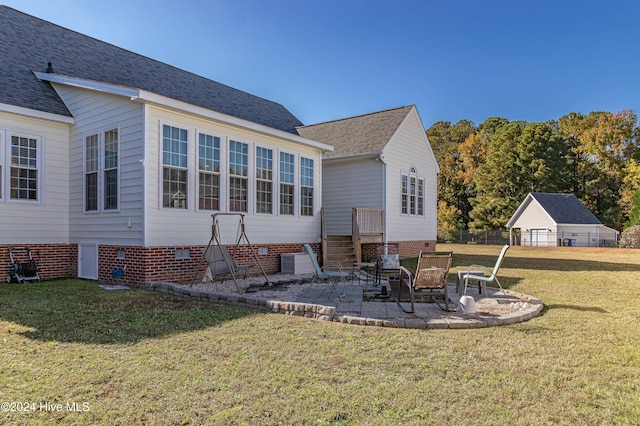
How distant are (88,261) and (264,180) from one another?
4977 mm

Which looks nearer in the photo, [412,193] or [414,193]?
[412,193]

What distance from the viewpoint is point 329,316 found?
6.23 metres

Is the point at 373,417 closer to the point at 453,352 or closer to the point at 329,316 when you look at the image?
the point at 453,352

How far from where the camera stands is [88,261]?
10.3m

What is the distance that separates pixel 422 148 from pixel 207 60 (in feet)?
35.3

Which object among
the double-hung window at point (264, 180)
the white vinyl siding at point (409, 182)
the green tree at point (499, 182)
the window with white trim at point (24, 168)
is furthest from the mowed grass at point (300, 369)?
the green tree at point (499, 182)

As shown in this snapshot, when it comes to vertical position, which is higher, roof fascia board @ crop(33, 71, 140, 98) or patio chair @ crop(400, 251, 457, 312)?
roof fascia board @ crop(33, 71, 140, 98)

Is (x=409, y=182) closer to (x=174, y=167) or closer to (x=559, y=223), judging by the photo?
(x=174, y=167)

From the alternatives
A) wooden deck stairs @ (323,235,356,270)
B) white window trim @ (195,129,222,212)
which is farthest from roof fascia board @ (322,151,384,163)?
white window trim @ (195,129,222,212)

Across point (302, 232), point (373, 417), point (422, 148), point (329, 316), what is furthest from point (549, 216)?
point (373, 417)

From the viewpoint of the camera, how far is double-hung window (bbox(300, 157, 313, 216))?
44.9ft

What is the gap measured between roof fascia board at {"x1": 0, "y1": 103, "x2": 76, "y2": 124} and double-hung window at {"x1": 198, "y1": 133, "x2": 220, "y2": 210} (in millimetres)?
3317

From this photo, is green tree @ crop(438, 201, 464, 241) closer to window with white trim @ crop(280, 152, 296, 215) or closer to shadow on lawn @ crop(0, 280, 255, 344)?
window with white trim @ crop(280, 152, 296, 215)

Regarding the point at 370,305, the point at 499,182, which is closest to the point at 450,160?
the point at 499,182
